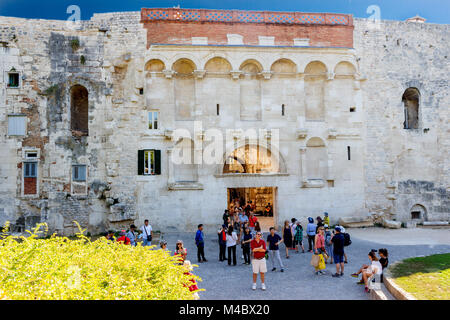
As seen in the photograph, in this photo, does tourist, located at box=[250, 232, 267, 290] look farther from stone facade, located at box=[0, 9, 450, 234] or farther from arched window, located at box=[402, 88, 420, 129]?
arched window, located at box=[402, 88, 420, 129]

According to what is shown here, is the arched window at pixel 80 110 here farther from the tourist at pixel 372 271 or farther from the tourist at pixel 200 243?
the tourist at pixel 372 271

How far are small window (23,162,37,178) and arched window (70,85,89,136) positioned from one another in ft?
9.73

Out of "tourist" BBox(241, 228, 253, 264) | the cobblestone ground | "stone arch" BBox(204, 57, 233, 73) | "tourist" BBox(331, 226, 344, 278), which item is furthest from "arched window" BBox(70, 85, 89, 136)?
"tourist" BBox(331, 226, 344, 278)

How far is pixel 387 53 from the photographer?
2050cm

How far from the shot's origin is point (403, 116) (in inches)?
812

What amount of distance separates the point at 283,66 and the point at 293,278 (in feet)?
44.3

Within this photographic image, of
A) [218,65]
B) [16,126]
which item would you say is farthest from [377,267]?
[16,126]

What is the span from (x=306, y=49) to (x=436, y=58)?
8.77m

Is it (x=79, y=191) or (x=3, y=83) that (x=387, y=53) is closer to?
(x=79, y=191)

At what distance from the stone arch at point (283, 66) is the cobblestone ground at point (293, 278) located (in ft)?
35.4

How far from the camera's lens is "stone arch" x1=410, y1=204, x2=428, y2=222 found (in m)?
20.5

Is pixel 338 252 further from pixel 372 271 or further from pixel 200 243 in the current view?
pixel 200 243
